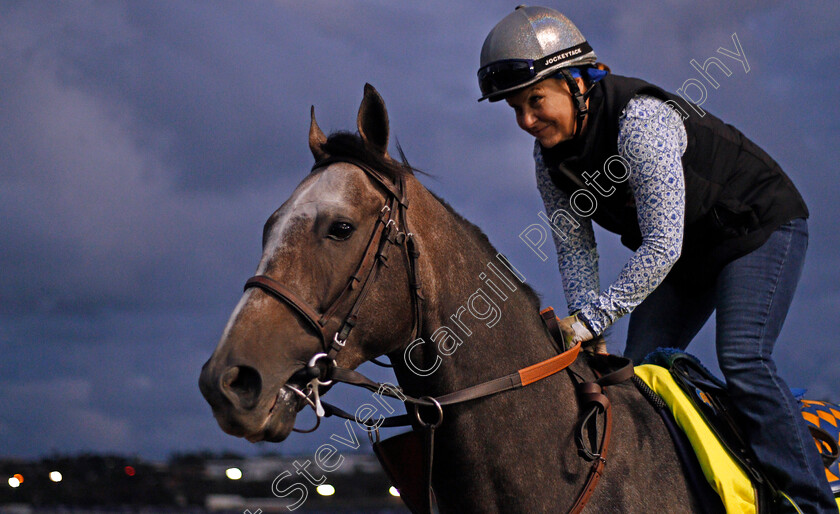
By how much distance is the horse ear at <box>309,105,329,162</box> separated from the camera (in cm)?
376

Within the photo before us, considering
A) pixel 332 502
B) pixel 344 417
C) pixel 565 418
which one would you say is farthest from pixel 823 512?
pixel 332 502

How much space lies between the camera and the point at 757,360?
3.75 m

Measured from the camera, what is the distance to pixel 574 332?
378cm

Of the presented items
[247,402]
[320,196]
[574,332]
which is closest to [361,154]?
[320,196]

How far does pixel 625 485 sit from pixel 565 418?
16.3 inches

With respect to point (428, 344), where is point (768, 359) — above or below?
below

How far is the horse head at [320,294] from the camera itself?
2.86 metres

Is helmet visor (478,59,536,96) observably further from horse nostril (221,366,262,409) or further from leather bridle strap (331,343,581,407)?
horse nostril (221,366,262,409)

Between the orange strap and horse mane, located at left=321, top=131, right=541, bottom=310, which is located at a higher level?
horse mane, located at left=321, top=131, right=541, bottom=310

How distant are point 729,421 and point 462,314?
5.31 feet

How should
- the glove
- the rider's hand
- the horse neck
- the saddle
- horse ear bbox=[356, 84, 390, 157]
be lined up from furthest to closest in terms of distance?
the rider's hand
the glove
the saddle
horse ear bbox=[356, 84, 390, 157]
the horse neck

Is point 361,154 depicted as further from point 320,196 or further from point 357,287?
point 357,287

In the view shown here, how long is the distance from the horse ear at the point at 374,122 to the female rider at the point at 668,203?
826 mm

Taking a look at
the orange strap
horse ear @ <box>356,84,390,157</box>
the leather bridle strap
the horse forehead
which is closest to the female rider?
the orange strap
